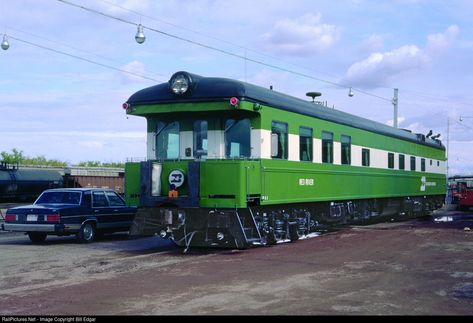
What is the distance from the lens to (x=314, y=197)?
55.8 ft

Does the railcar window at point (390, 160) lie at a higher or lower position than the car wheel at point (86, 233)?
higher

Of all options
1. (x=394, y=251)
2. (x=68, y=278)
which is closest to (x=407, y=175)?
(x=394, y=251)

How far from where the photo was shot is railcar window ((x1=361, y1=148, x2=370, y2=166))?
2088 cm

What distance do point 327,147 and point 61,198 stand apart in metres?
7.80

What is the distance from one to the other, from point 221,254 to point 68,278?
401 cm

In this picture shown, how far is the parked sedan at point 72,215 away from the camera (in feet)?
54.3

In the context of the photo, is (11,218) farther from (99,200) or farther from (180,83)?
(180,83)

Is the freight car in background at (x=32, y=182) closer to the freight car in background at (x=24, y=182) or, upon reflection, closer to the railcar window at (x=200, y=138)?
the freight car in background at (x=24, y=182)

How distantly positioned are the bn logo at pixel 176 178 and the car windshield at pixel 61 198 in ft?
15.0

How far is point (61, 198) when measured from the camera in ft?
58.8

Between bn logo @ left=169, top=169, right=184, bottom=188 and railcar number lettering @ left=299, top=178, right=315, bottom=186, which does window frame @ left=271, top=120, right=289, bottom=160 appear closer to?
railcar number lettering @ left=299, top=178, right=315, bottom=186

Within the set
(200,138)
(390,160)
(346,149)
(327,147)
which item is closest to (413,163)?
(390,160)

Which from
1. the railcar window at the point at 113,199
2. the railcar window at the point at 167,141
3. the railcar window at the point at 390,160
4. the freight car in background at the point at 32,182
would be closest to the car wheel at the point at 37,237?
the railcar window at the point at 113,199

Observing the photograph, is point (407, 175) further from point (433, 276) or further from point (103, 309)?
point (103, 309)
